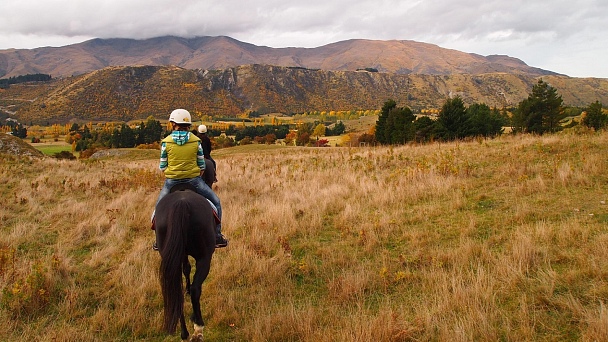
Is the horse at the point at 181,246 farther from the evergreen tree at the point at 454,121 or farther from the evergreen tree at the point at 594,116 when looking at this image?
the evergreen tree at the point at 594,116

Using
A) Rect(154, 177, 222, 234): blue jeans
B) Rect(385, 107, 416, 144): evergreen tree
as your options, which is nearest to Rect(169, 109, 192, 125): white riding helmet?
Rect(154, 177, 222, 234): blue jeans

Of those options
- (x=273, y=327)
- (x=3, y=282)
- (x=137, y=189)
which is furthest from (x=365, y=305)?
(x=137, y=189)

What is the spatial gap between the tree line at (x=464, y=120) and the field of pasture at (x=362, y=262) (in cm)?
2350

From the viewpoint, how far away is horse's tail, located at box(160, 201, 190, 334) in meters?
3.96

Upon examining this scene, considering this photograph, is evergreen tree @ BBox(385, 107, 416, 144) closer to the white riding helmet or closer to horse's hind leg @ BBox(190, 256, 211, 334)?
the white riding helmet

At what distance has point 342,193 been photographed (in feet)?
32.8

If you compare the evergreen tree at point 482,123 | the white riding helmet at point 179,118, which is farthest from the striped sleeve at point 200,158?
the evergreen tree at point 482,123

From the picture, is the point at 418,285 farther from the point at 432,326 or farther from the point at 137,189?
the point at 137,189

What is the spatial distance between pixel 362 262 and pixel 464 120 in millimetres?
31701

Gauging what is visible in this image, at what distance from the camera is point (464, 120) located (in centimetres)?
3309

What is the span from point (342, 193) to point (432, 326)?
6.51m

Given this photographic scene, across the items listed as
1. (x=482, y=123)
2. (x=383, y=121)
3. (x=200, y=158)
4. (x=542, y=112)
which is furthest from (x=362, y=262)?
(x=542, y=112)

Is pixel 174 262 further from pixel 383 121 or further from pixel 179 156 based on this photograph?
pixel 383 121

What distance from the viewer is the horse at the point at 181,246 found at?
13.0 ft
